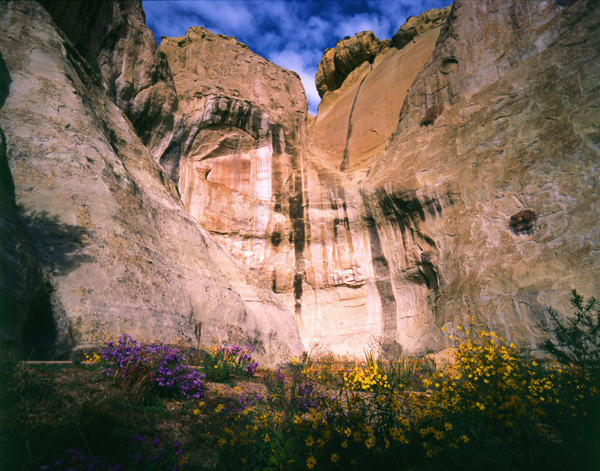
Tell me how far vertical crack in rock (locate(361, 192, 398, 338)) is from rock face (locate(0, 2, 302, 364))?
16.1ft

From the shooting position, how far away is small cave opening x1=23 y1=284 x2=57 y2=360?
517cm

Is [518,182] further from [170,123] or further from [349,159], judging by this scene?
[170,123]

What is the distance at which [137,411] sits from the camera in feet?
11.2

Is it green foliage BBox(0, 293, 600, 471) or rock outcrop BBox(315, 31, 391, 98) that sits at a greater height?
rock outcrop BBox(315, 31, 391, 98)

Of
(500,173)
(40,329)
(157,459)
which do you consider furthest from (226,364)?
(500,173)

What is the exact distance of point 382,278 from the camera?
50.9 ft

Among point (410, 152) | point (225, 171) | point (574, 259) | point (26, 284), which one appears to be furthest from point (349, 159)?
point (26, 284)

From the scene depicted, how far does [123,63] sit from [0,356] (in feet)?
51.9

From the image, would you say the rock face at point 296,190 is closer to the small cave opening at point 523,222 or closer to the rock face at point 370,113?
the small cave opening at point 523,222

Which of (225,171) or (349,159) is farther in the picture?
(349,159)

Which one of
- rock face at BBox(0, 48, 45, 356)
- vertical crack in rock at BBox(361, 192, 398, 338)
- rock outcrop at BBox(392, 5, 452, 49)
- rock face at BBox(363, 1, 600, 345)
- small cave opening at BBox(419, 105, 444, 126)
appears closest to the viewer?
rock face at BBox(0, 48, 45, 356)

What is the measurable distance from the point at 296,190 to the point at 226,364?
1366cm

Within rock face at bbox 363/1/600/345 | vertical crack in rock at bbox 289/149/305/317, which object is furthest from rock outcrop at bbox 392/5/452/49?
vertical crack in rock at bbox 289/149/305/317

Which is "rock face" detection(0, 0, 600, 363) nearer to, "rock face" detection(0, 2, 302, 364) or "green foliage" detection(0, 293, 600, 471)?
"rock face" detection(0, 2, 302, 364)
